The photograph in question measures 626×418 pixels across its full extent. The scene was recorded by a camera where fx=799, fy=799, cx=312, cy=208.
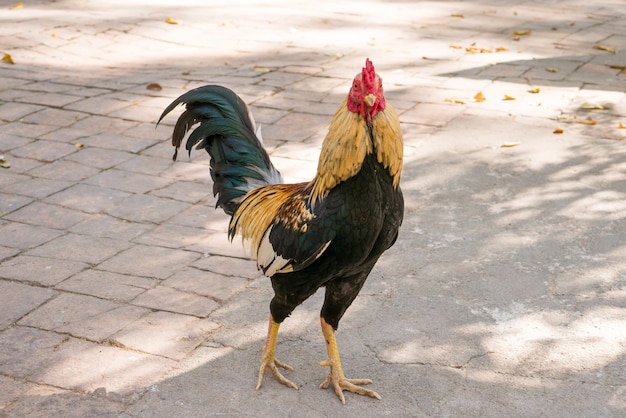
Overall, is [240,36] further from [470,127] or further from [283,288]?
[283,288]

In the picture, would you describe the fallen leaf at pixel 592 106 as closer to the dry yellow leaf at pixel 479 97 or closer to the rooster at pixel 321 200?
the dry yellow leaf at pixel 479 97

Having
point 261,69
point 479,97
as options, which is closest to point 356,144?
point 479,97

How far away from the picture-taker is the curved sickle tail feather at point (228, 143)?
163 inches

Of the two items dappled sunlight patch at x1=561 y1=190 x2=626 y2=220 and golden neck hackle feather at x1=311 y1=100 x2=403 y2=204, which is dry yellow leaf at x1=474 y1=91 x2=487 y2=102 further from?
golden neck hackle feather at x1=311 y1=100 x2=403 y2=204

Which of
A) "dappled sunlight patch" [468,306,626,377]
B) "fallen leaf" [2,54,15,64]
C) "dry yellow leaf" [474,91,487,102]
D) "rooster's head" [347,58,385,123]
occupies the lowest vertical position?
"dappled sunlight patch" [468,306,626,377]

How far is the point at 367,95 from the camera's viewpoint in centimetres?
318

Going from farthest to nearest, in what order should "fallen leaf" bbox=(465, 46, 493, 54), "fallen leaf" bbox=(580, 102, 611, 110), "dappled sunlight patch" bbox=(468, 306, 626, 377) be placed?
"fallen leaf" bbox=(465, 46, 493, 54) < "fallen leaf" bbox=(580, 102, 611, 110) < "dappled sunlight patch" bbox=(468, 306, 626, 377)

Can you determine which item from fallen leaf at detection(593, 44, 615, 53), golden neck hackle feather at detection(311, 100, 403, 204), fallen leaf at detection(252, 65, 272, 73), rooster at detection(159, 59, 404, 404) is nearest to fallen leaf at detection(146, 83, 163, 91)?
fallen leaf at detection(252, 65, 272, 73)

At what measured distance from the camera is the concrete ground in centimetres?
395

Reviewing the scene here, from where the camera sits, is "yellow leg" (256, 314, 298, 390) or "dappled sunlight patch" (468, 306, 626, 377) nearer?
"yellow leg" (256, 314, 298, 390)

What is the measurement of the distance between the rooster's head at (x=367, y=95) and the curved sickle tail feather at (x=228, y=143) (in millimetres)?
1027

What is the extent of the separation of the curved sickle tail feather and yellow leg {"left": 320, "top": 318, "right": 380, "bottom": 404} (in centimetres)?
82

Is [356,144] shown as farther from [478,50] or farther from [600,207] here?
[478,50]

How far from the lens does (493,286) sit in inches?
193
